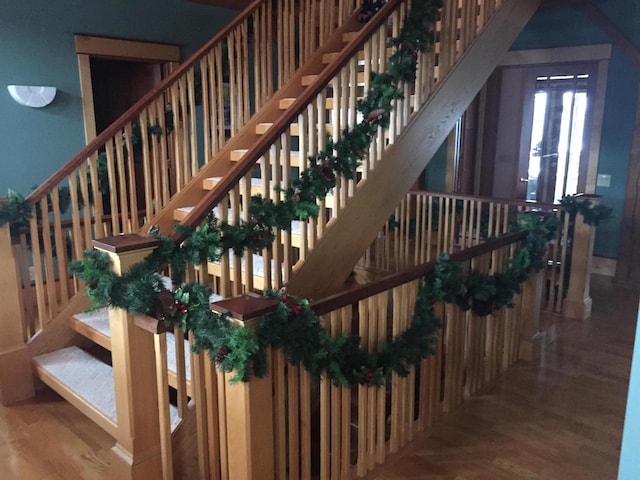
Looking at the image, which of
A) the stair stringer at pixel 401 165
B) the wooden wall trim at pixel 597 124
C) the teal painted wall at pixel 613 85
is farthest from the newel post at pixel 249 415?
the wooden wall trim at pixel 597 124

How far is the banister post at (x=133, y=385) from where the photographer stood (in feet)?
6.70

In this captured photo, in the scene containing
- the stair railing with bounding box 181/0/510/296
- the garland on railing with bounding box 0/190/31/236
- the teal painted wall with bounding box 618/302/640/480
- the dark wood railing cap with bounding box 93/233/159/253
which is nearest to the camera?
the teal painted wall with bounding box 618/302/640/480

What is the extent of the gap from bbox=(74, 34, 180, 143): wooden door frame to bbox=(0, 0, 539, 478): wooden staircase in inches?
42.0

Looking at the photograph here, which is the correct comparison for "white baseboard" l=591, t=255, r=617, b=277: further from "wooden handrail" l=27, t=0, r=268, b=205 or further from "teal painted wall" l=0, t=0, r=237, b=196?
"teal painted wall" l=0, t=0, r=237, b=196

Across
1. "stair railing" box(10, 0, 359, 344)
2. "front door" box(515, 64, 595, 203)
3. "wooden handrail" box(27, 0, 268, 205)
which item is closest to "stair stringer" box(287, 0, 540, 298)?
"stair railing" box(10, 0, 359, 344)

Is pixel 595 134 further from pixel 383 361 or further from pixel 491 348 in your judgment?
pixel 383 361

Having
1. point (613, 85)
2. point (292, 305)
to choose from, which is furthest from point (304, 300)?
point (613, 85)

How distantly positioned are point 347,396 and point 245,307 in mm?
793

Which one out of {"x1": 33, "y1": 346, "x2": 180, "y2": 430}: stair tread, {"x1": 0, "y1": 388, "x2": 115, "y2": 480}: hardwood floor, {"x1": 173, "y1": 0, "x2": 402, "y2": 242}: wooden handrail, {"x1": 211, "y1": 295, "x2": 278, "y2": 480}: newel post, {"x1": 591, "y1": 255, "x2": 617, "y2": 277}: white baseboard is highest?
{"x1": 173, "y1": 0, "x2": 402, "y2": 242}: wooden handrail

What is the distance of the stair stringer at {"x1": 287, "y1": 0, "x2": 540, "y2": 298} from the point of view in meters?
2.95

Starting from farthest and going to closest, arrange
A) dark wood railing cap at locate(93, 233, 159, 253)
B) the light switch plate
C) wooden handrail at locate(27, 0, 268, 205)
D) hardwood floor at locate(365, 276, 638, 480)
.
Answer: the light switch plate, wooden handrail at locate(27, 0, 268, 205), hardwood floor at locate(365, 276, 638, 480), dark wood railing cap at locate(93, 233, 159, 253)

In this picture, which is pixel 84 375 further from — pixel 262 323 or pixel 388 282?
pixel 388 282

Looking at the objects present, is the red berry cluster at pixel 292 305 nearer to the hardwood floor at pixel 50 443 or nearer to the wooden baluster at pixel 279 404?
the wooden baluster at pixel 279 404

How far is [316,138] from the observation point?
109 inches
